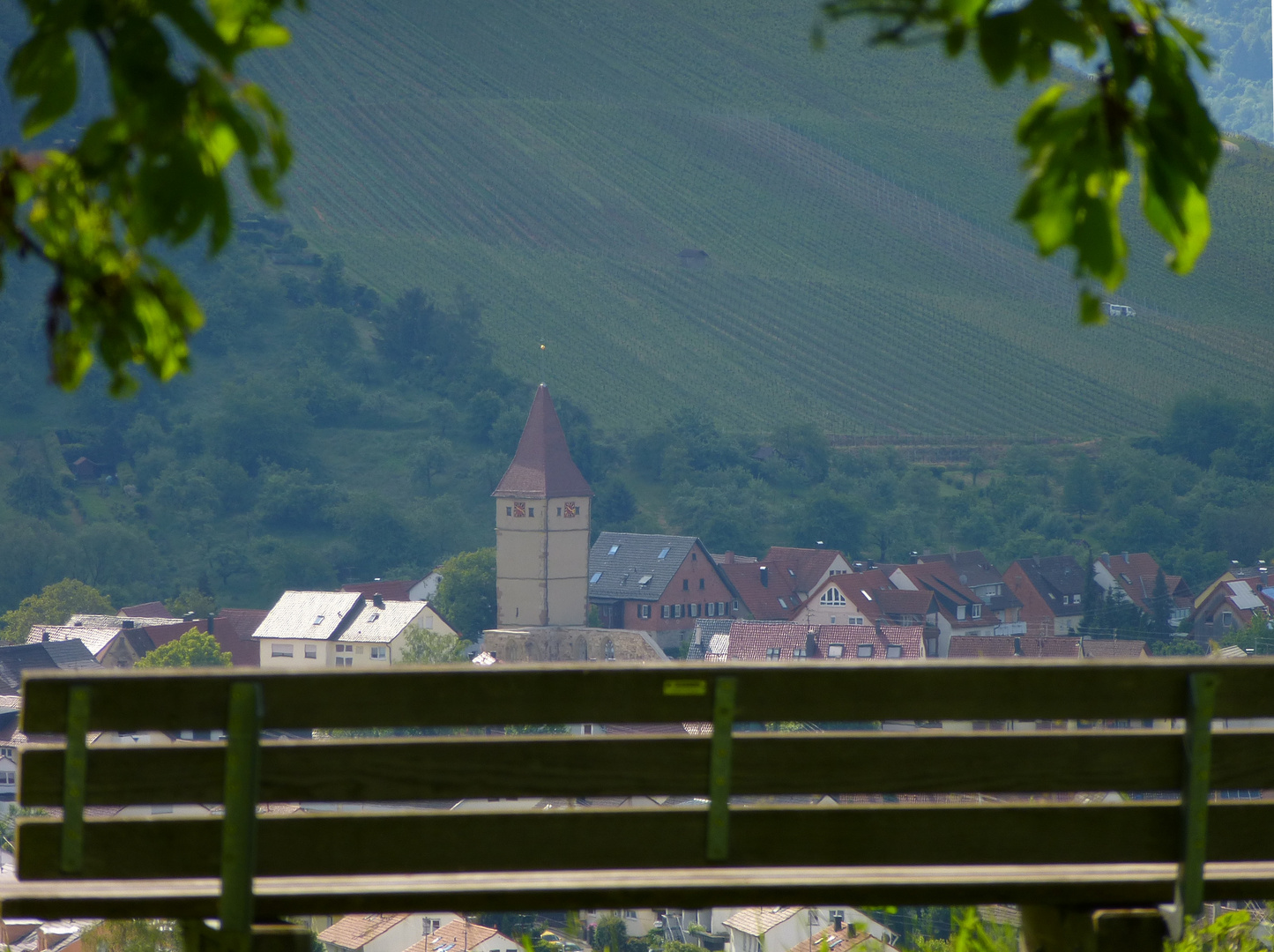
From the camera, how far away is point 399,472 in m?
61.7

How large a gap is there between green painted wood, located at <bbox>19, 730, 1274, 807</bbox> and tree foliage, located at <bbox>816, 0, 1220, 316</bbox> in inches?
23.8

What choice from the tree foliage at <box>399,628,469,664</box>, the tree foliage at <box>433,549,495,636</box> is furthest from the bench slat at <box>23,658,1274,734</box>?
the tree foliage at <box>433,549,495,636</box>

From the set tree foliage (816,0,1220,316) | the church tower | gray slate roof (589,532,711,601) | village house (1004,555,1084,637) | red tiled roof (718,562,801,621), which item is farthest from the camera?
village house (1004,555,1084,637)

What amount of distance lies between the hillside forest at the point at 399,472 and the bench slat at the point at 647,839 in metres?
50.0

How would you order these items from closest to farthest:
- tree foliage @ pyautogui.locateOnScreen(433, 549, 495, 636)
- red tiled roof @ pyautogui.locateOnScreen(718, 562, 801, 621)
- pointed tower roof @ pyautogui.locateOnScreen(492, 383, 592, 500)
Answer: pointed tower roof @ pyautogui.locateOnScreen(492, 383, 592, 500)
tree foliage @ pyautogui.locateOnScreen(433, 549, 495, 636)
red tiled roof @ pyautogui.locateOnScreen(718, 562, 801, 621)

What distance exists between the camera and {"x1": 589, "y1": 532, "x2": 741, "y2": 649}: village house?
47.6 metres

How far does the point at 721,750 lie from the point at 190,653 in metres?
39.4

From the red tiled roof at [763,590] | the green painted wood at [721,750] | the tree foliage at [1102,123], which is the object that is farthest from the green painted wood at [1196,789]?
the red tiled roof at [763,590]

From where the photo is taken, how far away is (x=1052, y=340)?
74.6m

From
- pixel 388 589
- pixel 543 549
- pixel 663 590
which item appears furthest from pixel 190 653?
pixel 663 590

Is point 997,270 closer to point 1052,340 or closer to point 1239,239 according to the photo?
point 1052,340

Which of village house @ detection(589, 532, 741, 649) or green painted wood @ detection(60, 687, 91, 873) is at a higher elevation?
green painted wood @ detection(60, 687, 91, 873)

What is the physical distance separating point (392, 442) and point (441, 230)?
66.3 ft

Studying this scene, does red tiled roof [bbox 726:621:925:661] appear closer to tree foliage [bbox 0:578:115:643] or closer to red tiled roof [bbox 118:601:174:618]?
red tiled roof [bbox 118:601:174:618]
